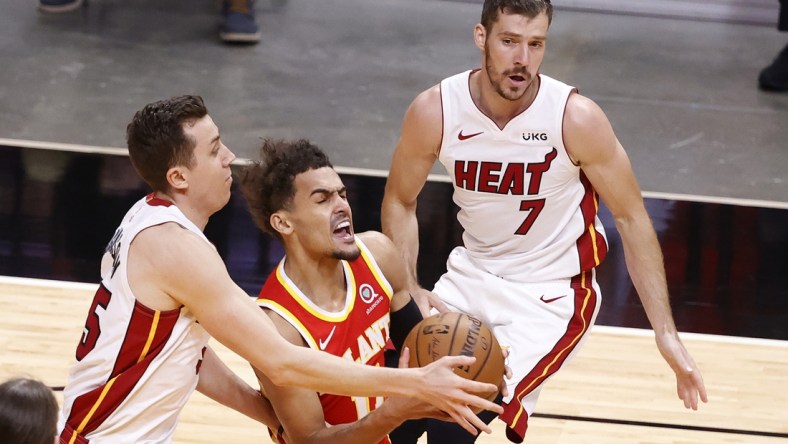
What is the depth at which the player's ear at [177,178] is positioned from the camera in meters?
3.91

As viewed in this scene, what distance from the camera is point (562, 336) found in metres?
4.68

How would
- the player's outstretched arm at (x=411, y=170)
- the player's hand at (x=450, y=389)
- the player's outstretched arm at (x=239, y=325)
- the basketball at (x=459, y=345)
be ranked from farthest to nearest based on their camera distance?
the player's outstretched arm at (x=411, y=170), the basketball at (x=459, y=345), the player's outstretched arm at (x=239, y=325), the player's hand at (x=450, y=389)

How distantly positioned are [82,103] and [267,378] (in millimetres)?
6188

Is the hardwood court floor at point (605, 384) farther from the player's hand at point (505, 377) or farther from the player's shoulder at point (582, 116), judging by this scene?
the player's shoulder at point (582, 116)

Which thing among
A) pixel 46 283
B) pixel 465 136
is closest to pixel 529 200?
pixel 465 136

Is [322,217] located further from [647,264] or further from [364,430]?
[647,264]

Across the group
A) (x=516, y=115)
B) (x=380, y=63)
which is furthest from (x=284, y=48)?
(x=516, y=115)

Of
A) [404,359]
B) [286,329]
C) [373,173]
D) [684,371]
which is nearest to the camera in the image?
[404,359]

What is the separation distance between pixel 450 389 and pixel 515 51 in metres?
1.53

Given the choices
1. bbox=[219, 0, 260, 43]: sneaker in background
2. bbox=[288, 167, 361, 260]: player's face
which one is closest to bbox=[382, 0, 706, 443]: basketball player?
bbox=[288, 167, 361, 260]: player's face

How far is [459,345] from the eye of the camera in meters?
4.07

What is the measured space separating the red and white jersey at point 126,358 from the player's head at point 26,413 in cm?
64

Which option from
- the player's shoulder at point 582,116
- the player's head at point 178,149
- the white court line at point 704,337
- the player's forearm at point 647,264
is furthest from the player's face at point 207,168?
the white court line at point 704,337

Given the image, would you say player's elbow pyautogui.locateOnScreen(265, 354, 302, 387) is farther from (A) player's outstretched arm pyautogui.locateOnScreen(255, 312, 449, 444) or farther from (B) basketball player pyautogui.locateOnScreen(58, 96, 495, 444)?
(A) player's outstretched arm pyautogui.locateOnScreen(255, 312, 449, 444)
